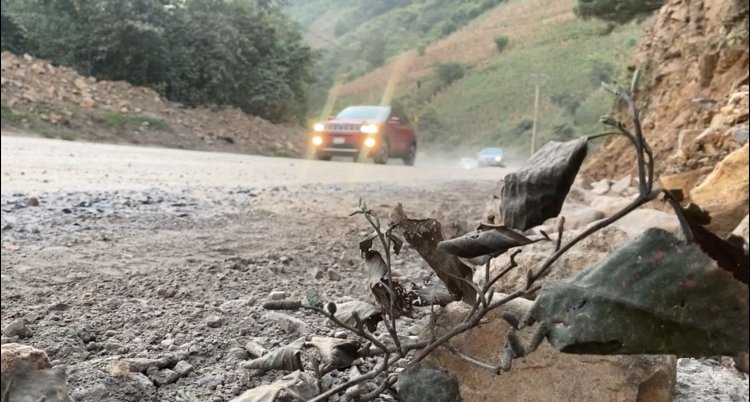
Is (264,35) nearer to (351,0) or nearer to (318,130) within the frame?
(318,130)

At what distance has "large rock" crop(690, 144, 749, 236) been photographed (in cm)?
133

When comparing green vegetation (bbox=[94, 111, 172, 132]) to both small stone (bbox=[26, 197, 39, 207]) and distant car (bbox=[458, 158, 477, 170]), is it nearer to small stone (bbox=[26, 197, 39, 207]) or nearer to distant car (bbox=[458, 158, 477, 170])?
small stone (bbox=[26, 197, 39, 207])

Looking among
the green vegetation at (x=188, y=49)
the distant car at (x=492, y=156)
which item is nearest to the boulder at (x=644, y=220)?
the distant car at (x=492, y=156)

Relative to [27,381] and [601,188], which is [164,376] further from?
[601,188]

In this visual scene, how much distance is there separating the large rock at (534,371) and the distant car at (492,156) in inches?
39.7

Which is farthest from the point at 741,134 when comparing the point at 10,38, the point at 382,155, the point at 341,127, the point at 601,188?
the point at 382,155

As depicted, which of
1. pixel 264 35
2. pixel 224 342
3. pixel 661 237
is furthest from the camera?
pixel 264 35

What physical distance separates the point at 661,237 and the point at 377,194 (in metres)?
2.81

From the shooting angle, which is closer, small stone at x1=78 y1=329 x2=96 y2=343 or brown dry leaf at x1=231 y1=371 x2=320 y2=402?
brown dry leaf at x1=231 y1=371 x2=320 y2=402

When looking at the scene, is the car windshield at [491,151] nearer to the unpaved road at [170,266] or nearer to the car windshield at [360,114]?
the unpaved road at [170,266]

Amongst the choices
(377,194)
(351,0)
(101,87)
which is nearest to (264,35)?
(101,87)

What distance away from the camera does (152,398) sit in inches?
23.8

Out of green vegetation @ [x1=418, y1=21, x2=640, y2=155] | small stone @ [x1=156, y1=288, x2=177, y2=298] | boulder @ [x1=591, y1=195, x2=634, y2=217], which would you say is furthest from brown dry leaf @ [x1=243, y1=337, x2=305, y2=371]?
boulder @ [x1=591, y1=195, x2=634, y2=217]

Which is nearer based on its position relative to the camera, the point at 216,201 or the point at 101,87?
the point at 216,201
